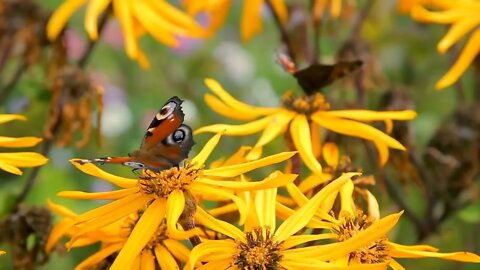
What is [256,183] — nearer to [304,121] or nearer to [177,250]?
[177,250]

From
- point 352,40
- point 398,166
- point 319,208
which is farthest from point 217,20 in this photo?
point 319,208

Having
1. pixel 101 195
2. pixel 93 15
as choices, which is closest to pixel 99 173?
pixel 101 195

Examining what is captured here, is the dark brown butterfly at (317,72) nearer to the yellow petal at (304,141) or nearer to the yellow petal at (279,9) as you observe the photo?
the yellow petal at (304,141)

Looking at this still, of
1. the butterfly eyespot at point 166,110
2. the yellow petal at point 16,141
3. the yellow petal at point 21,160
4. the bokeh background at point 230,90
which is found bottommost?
the bokeh background at point 230,90

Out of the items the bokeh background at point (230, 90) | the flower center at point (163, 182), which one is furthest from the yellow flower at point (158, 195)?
the bokeh background at point (230, 90)

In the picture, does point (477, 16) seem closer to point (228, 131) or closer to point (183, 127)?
point (228, 131)

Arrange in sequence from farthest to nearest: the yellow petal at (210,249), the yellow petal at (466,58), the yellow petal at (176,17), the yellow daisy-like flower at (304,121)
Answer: the yellow petal at (176,17), the yellow petal at (466,58), the yellow daisy-like flower at (304,121), the yellow petal at (210,249)

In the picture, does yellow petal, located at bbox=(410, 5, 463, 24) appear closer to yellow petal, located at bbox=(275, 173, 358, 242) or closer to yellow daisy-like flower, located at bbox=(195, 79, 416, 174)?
yellow daisy-like flower, located at bbox=(195, 79, 416, 174)
